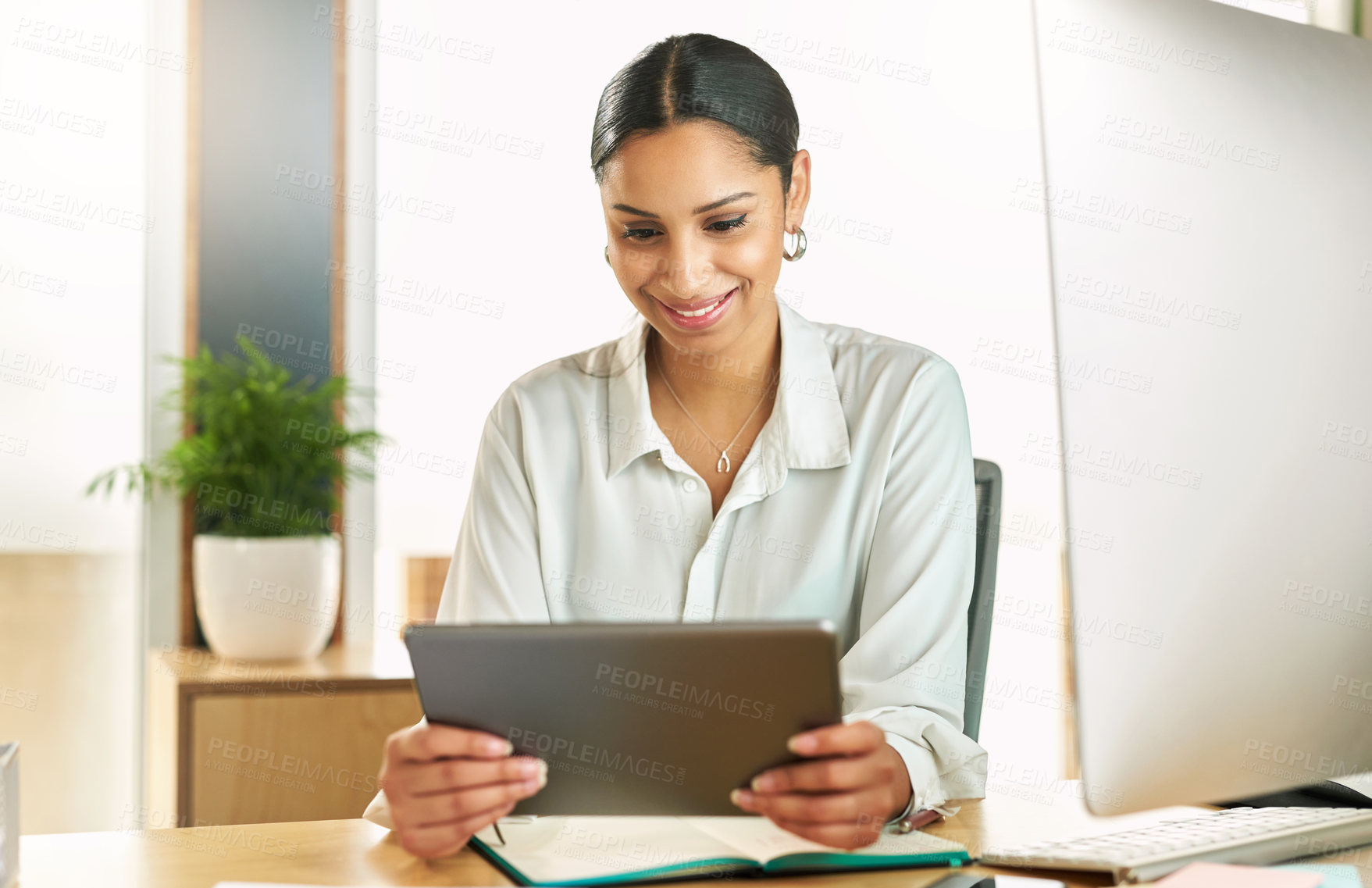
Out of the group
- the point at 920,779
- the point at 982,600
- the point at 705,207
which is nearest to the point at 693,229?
the point at 705,207

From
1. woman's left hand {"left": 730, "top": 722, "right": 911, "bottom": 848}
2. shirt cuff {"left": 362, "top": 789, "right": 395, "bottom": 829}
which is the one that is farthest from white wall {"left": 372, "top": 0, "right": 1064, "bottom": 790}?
woman's left hand {"left": 730, "top": 722, "right": 911, "bottom": 848}

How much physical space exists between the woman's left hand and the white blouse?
1.40 feet

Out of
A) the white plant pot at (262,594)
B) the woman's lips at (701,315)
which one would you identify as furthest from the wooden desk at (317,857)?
the white plant pot at (262,594)

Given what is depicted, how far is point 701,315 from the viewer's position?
1.46 metres

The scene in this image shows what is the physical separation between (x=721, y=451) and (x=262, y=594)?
4.79ft

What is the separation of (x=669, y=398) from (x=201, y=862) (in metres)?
0.89

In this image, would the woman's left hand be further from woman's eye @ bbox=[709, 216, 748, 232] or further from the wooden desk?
woman's eye @ bbox=[709, 216, 748, 232]

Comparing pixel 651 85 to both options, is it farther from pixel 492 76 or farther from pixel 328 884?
pixel 492 76

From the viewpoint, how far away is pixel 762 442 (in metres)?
1.48

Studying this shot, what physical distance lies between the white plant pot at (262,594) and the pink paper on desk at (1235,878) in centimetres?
219

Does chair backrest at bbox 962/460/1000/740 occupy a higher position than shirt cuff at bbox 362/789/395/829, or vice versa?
chair backrest at bbox 962/460/1000/740

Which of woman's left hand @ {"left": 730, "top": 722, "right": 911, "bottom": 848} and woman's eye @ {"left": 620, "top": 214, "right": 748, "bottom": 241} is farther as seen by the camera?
woman's eye @ {"left": 620, "top": 214, "right": 748, "bottom": 241}

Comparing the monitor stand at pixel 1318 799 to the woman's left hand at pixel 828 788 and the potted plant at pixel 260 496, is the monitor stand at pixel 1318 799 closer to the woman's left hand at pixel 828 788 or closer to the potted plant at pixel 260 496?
the woman's left hand at pixel 828 788

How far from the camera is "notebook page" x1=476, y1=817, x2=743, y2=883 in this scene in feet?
2.84
